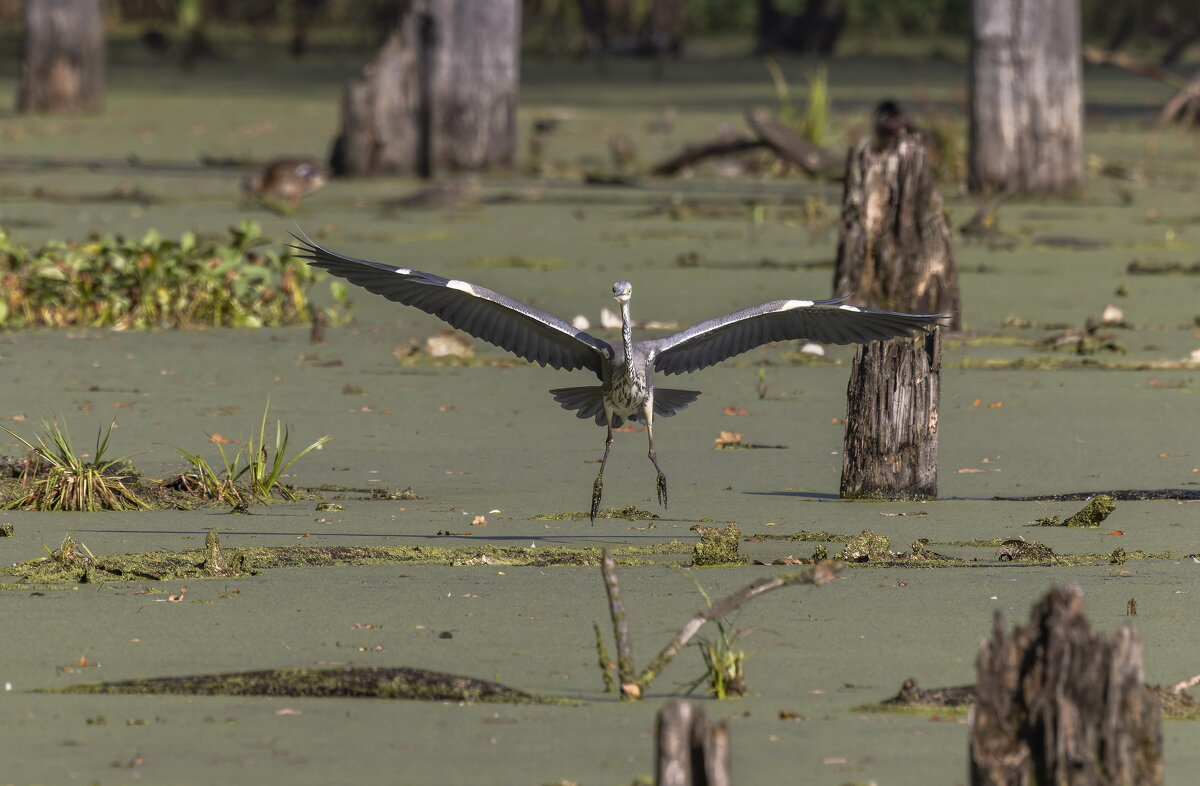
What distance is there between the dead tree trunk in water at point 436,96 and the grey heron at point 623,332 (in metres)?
9.37

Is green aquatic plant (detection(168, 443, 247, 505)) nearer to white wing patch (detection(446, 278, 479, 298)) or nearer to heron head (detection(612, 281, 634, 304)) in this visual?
white wing patch (detection(446, 278, 479, 298))

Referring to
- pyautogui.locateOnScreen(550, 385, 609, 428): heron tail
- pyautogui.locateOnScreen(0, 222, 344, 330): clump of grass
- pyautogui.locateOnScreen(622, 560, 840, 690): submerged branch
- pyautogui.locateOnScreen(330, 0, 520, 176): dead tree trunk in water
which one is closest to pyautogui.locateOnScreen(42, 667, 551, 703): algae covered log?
pyautogui.locateOnScreen(622, 560, 840, 690): submerged branch

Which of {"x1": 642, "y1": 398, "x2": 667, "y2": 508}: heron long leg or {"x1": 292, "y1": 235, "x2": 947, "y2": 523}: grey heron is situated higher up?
{"x1": 292, "y1": 235, "x2": 947, "y2": 523}: grey heron

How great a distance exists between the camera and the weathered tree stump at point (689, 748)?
9.30ft

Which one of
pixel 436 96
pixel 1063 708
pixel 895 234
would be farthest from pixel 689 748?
pixel 436 96

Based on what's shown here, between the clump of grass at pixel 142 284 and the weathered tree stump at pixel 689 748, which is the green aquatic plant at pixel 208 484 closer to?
the clump of grass at pixel 142 284

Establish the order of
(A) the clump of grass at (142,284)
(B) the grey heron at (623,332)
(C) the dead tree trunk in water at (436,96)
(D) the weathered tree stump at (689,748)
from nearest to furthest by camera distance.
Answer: (D) the weathered tree stump at (689,748) → (B) the grey heron at (623,332) → (A) the clump of grass at (142,284) → (C) the dead tree trunk in water at (436,96)

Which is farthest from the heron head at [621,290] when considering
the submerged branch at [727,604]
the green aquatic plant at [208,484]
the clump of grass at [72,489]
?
the submerged branch at [727,604]

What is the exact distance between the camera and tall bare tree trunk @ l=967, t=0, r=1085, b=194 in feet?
43.3

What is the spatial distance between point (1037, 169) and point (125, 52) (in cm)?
1791

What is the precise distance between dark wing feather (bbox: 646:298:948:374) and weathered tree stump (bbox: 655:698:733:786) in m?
2.71

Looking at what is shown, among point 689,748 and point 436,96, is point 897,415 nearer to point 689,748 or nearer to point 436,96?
point 689,748

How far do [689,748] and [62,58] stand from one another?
59.4ft

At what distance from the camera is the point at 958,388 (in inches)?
318
